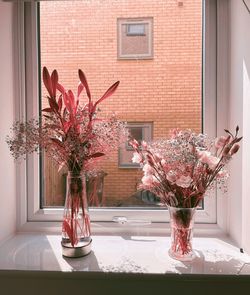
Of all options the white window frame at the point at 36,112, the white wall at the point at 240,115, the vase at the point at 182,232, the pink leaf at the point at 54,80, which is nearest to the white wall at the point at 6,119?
the white window frame at the point at 36,112

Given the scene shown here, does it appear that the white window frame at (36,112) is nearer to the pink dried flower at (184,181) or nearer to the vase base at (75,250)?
the vase base at (75,250)

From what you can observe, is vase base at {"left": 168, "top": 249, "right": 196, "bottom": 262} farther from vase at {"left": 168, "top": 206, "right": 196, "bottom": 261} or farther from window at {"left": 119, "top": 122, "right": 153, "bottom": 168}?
window at {"left": 119, "top": 122, "right": 153, "bottom": 168}

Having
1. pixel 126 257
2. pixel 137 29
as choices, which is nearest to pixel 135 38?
pixel 137 29

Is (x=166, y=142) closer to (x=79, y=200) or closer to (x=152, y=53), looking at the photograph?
(x=79, y=200)

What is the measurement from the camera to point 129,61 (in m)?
1.43

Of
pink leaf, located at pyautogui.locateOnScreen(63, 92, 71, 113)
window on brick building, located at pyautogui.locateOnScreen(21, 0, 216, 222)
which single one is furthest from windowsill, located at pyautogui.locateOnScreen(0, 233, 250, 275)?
pink leaf, located at pyautogui.locateOnScreen(63, 92, 71, 113)

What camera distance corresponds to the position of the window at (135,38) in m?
1.41

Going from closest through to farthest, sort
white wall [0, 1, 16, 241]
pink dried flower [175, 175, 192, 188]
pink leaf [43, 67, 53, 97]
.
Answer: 1. pink dried flower [175, 175, 192, 188]
2. pink leaf [43, 67, 53, 97]
3. white wall [0, 1, 16, 241]

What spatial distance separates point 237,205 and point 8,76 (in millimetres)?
1061

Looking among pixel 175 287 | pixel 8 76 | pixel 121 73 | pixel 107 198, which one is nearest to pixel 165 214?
pixel 107 198

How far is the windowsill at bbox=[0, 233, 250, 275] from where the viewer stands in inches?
44.5

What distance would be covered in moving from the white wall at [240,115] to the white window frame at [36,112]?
8cm

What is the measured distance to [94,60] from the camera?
1.44m

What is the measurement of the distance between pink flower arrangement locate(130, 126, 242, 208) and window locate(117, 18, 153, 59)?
45cm
